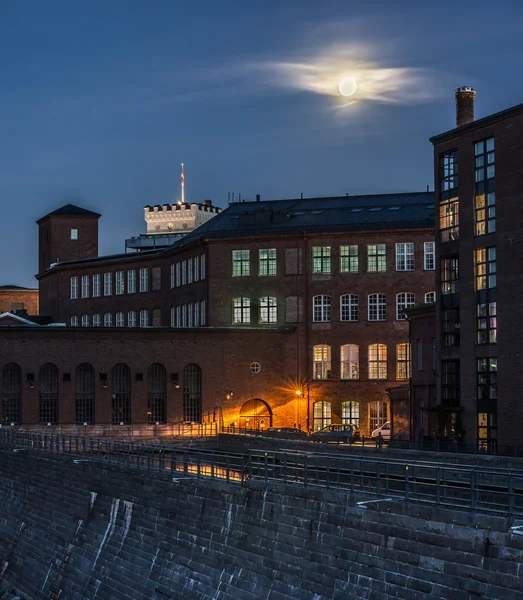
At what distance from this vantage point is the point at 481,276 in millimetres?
50219

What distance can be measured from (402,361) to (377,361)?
1.65 m

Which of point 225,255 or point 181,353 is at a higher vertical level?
point 225,255

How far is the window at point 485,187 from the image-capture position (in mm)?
49750

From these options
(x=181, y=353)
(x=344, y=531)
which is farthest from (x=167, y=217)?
(x=344, y=531)

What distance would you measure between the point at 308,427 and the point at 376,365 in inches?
238

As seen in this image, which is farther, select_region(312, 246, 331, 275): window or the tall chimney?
select_region(312, 246, 331, 275): window

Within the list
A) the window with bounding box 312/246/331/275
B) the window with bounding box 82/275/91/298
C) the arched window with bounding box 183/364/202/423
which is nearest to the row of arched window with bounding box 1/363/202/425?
the arched window with bounding box 183/364/202/423

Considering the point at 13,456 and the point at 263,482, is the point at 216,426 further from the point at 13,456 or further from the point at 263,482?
the point at 263,482

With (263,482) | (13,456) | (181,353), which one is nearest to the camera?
(263,482)

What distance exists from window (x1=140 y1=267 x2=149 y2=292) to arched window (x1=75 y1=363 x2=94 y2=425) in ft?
77.3

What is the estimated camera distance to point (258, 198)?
90250mm

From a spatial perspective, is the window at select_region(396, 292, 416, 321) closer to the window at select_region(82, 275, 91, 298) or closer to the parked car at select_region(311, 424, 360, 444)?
the parked car at select_region(311, 424, 360, 444)

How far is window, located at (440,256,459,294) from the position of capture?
52.7 metres

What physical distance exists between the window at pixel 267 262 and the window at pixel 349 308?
5515 millimetres
